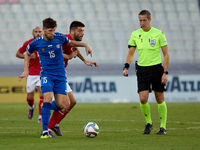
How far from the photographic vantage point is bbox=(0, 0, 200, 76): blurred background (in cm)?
1549

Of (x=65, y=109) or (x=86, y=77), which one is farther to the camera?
(x=86, y=77)

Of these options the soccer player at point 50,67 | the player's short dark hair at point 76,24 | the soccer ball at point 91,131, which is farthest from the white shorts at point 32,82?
the soccer ball at point 91,131

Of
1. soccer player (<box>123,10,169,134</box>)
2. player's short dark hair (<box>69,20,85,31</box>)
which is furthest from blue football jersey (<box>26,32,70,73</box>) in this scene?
soccer player (<box>123,10,169,134</box>)

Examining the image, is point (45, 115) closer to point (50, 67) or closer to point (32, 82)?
point (50, 67)

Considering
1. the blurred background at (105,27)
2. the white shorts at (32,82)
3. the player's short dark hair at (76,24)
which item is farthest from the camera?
the blurred background at (105,27)

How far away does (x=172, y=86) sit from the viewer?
14430mm

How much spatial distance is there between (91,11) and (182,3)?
422 centimetres

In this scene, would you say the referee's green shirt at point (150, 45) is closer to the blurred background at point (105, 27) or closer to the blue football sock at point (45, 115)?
the blue football sock at point (45, 115)

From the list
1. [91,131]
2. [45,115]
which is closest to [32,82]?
[45,115]

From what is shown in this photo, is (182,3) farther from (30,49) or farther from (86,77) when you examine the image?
(30,49)

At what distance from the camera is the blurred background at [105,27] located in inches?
610

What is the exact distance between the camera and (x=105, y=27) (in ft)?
54.4

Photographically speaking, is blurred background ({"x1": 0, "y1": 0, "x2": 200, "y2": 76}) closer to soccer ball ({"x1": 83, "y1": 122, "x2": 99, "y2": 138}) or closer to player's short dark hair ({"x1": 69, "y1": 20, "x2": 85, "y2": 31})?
player's short dark hair ({"x1": 69, "y1": 20, "x2": 85, "y2": 31})

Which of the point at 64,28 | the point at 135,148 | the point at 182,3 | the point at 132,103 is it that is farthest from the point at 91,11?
the point at 135,148
